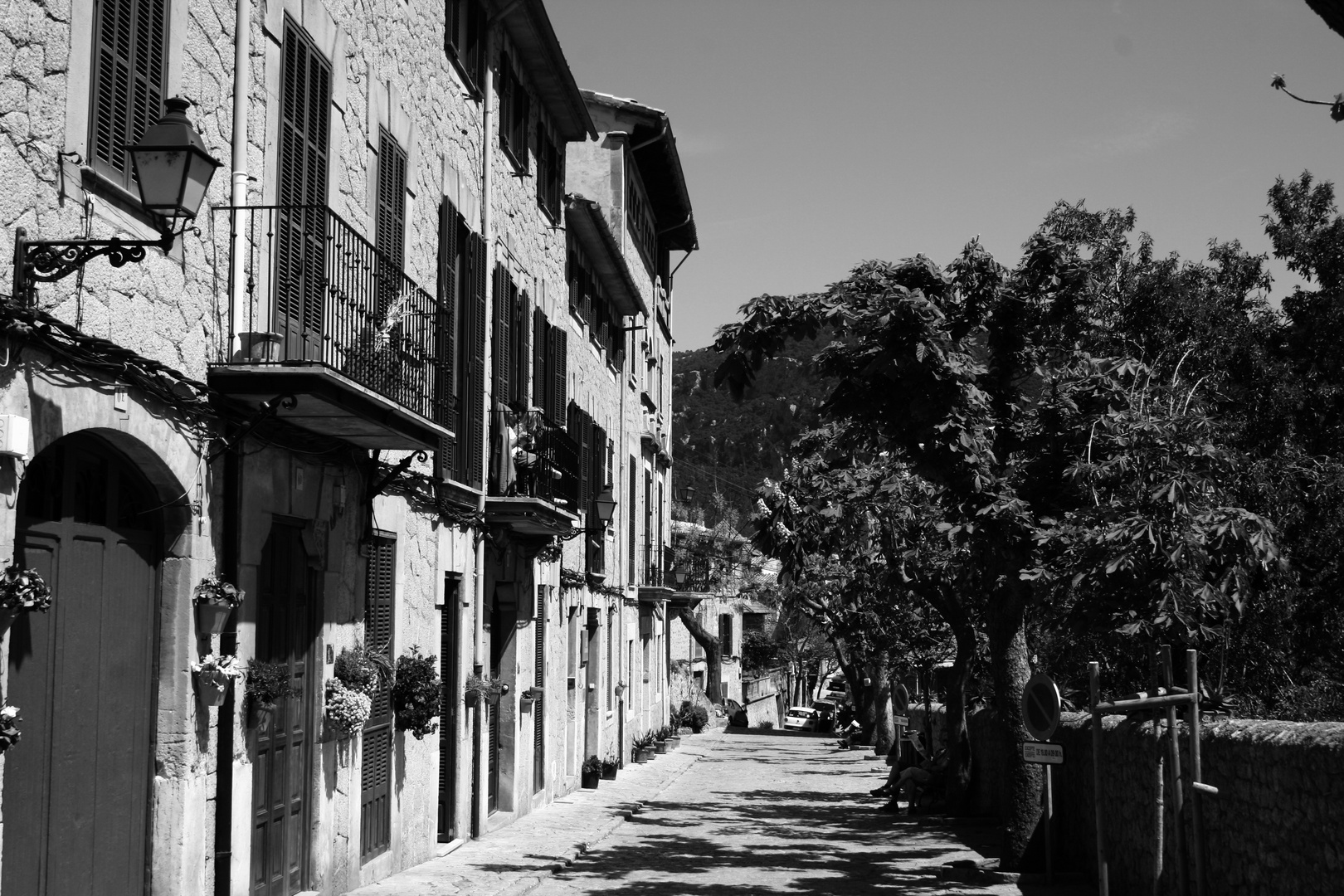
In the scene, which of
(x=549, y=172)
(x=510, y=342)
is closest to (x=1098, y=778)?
(x=510, y=342)

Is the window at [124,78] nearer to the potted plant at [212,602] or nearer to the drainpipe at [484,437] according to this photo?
the potted plant at [212,602]

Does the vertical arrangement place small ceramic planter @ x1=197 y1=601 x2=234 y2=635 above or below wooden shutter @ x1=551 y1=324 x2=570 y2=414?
below

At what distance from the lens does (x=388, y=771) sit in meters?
13.0

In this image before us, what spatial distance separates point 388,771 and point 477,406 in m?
4.60

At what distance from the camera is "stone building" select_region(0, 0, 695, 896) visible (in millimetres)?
7316

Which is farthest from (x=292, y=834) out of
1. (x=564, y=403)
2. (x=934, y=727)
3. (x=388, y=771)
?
(x=934, y=727)

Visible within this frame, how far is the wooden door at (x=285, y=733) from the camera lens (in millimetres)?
10109

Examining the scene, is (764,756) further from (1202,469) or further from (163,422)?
(163,422)

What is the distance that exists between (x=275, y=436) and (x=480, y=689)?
6859 millimetres

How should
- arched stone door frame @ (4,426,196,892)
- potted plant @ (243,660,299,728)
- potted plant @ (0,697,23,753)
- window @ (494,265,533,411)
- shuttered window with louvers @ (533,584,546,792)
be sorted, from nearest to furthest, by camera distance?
potted plant @ (0,697,23,753) → arched stone door frame @ (4,426,196,892) → potted plant @ (243,660,299,728) → window @ (494,265,533,411) → shuttered window with louvers @ (533,584,546,792)

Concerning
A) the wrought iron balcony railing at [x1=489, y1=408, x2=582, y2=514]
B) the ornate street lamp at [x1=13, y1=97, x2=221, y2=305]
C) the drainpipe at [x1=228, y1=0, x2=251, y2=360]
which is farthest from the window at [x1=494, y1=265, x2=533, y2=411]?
the ornate street lamp at [x1=13, y1=97, x2=221, y2=305]

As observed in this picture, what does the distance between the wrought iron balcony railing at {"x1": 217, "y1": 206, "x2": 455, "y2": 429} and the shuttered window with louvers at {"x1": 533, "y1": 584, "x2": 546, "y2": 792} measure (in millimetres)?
8759

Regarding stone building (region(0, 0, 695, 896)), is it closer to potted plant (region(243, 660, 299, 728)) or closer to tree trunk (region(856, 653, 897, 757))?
potted plant (region(243, 660, 299, 728))

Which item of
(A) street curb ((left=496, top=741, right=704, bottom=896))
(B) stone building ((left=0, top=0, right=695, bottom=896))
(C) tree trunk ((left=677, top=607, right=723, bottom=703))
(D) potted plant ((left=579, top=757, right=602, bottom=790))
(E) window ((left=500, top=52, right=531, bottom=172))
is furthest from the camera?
(C) tree trunk ((left=677, top=607, right=723, bottom=703))
